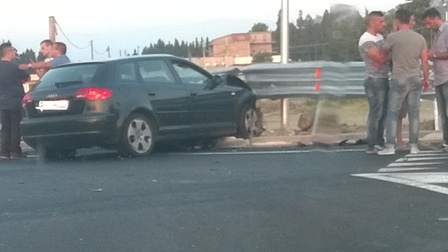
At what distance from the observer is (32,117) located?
15.0 meters

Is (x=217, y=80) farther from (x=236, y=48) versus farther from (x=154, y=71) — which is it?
(x=236, y=48)

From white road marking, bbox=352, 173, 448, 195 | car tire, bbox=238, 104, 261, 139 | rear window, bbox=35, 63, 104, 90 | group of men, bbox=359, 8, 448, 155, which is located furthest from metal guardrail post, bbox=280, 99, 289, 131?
white road marking, bbox=352, 173, 448, 195

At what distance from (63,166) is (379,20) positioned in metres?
4.35

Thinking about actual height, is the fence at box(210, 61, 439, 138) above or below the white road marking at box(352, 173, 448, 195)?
above

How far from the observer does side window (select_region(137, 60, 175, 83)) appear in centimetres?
1523

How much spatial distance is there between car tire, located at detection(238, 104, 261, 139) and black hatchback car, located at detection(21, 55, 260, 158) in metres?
0.08

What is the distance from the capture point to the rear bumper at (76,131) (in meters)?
14.4

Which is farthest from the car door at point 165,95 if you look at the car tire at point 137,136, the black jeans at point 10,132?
the black jeans at point 10,132

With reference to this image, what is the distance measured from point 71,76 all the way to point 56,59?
6.10 feet

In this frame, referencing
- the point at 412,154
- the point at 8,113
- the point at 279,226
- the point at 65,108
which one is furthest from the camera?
the point at 8,113

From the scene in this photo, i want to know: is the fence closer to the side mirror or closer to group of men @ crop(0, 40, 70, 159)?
the side mirror

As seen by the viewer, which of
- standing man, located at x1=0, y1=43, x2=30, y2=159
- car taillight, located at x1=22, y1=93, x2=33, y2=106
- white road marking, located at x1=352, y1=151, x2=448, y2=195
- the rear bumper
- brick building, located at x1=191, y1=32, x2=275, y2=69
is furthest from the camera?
brick building, located at x1=191, y1=32, x2=275, y2=69

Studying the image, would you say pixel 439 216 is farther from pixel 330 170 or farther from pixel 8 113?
pixel 8 113

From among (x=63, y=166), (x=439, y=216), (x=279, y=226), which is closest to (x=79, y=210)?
(x=279, y=226)
